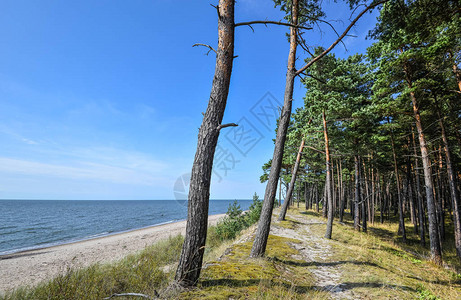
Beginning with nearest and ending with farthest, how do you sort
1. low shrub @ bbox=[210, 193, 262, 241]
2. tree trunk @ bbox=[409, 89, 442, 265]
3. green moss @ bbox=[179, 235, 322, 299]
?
green moss @ bbox=[179, 235, 322, 299] < tree trunk @ bbox=[409, 89, 442, 265] < low shrub @ bbox=[210, 193, 262, 241]

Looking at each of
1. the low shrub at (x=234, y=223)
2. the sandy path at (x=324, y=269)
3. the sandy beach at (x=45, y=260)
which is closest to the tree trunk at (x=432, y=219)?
the sandy path at (x=324, y=269)

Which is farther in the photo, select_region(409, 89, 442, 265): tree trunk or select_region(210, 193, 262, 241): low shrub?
select_region(210, 193, 262, 241): low shrub

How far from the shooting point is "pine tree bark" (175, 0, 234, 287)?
11.4 feet

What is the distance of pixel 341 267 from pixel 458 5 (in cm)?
801

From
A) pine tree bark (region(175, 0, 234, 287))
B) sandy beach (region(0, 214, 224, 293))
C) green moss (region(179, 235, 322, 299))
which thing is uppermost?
pine tree bark (region(175, 0, 234, 287))

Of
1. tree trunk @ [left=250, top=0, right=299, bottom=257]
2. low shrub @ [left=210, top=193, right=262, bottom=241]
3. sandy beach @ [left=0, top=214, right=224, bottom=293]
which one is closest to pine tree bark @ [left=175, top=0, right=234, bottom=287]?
tree trunk @ [left=250, top=0, right=299, bottom=257]

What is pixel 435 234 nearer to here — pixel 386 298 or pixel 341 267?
pixel 341 267

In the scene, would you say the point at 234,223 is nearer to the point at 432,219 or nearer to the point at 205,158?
the point at 432,219

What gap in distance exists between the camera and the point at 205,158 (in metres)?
3.59

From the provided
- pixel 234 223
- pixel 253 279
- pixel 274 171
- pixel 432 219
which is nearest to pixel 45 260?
pixel 234 223

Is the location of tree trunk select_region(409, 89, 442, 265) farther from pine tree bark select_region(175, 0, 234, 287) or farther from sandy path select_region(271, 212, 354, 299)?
pine tree bark select_region(175, 0, 234, 287)

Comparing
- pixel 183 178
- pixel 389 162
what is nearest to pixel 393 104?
pixel 389 162

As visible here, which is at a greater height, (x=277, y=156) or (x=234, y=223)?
(x=277, y=156)

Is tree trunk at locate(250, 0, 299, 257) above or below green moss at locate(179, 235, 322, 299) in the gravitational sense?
above
